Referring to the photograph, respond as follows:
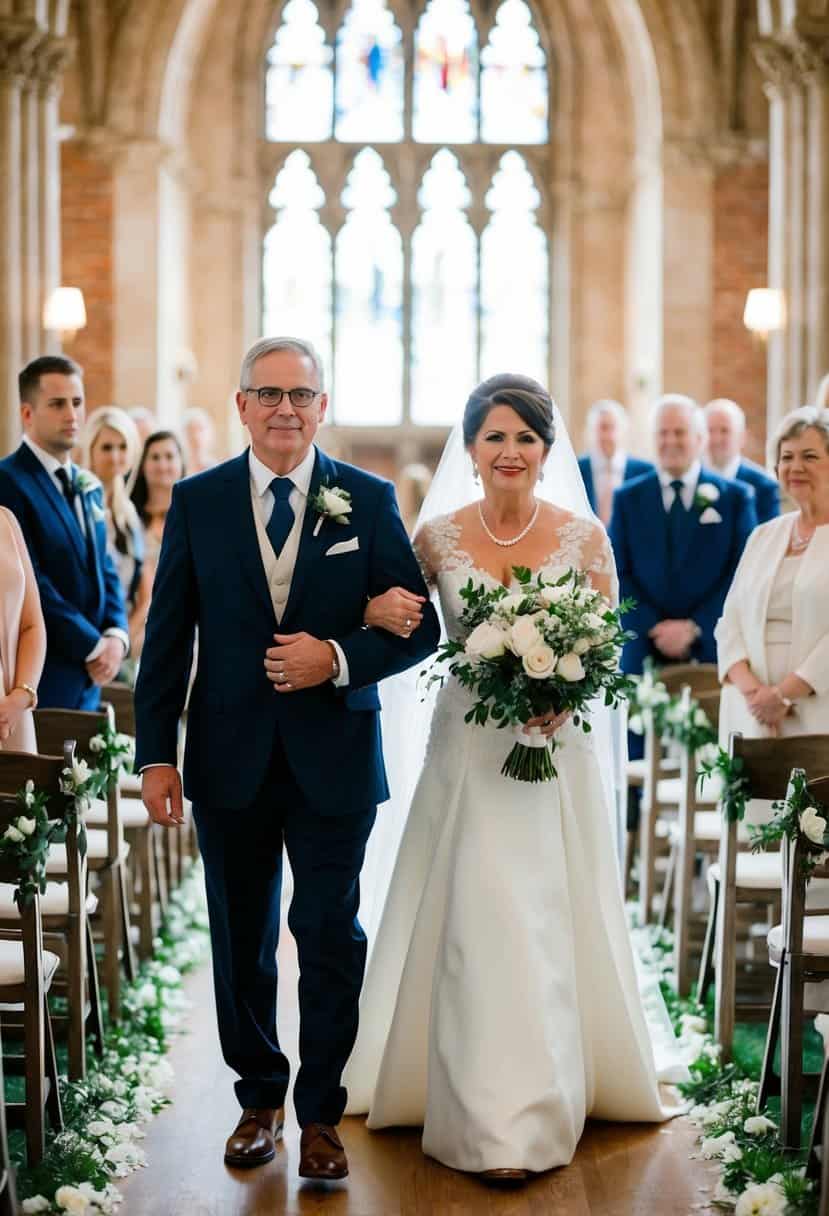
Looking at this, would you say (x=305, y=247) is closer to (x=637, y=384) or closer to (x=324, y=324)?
(x=324, y=324)

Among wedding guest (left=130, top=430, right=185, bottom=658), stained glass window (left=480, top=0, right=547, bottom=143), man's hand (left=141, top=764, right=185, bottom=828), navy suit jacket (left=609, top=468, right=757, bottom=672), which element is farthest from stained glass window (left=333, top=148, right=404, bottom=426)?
man's hand (left=141, top=764, right=185, bottom=828)

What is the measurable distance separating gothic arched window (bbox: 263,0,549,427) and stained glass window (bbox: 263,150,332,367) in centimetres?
1

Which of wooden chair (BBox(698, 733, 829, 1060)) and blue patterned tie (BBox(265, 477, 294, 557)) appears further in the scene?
wooden chair (BBox(698, 733, 829, 1060))

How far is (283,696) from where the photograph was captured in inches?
165

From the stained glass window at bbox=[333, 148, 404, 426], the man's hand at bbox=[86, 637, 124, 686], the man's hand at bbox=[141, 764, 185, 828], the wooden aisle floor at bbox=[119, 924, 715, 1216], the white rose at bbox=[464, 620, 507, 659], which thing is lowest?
the wooden aisle floor at bbox=[119, 924, 715, 1216]

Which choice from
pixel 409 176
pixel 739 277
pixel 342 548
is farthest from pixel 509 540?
pixel 409 176

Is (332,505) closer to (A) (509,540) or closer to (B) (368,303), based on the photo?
(A) (509,540)

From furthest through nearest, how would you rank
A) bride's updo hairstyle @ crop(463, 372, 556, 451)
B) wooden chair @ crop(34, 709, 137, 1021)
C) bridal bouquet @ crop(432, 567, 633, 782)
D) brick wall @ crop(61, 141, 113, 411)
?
1. brick wall @ crop(61, 141, 113, 411)
2. wooden chair @ crop(34, 709, 137, 1021)
3. bride's updo hairstyle @ crop(463, 372, 556, 451)
4. bridal bouquet @ crop(432, 567, 633, 782)

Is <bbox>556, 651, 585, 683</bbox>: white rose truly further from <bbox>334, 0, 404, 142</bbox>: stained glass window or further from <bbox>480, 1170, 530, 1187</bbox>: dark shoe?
<bbox>334, 0, 404, 142</bbox>: stained glass window

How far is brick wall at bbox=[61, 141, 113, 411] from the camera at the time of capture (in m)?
16.9

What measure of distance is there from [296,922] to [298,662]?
68 centimetres

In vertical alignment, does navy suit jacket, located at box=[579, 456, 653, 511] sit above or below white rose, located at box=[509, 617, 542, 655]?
above

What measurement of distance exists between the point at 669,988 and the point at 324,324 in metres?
14.2

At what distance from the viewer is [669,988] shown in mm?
6348
